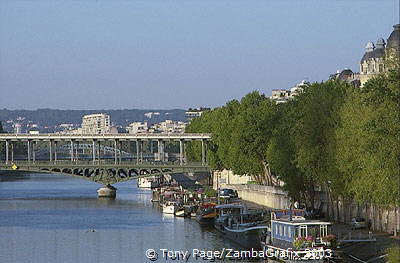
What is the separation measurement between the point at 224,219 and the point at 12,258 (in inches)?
729

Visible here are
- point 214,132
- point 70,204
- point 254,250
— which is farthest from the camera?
point 214,132

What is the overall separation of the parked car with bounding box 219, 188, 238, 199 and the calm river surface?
528 cm

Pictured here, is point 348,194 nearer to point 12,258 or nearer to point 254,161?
point 12,258

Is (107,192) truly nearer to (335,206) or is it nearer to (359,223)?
(335,206)

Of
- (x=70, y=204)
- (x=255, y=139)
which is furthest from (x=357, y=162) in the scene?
(x=70, y=204)

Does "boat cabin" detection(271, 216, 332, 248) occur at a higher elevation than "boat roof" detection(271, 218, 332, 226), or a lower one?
lower

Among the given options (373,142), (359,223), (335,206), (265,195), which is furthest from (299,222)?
(265,195)

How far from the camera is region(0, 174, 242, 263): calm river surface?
70812mm

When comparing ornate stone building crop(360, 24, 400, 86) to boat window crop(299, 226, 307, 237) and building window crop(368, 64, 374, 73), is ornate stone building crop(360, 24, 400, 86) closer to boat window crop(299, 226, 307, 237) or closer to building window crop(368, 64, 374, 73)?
building window crop(368, 64, 374, 73)

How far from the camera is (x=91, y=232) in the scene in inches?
3334

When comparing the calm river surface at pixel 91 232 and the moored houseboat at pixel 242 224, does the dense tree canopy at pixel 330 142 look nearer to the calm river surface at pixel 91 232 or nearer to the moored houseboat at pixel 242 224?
the moored houseboat at pixel 242 224

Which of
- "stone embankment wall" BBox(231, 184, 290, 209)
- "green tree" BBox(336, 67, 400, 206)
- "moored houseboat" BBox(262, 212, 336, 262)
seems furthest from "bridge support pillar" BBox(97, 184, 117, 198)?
"moored houseboat" BBox(262, 212, 336, 262)

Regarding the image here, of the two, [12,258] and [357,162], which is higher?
[357,162]

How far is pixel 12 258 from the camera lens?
68.6 metres
